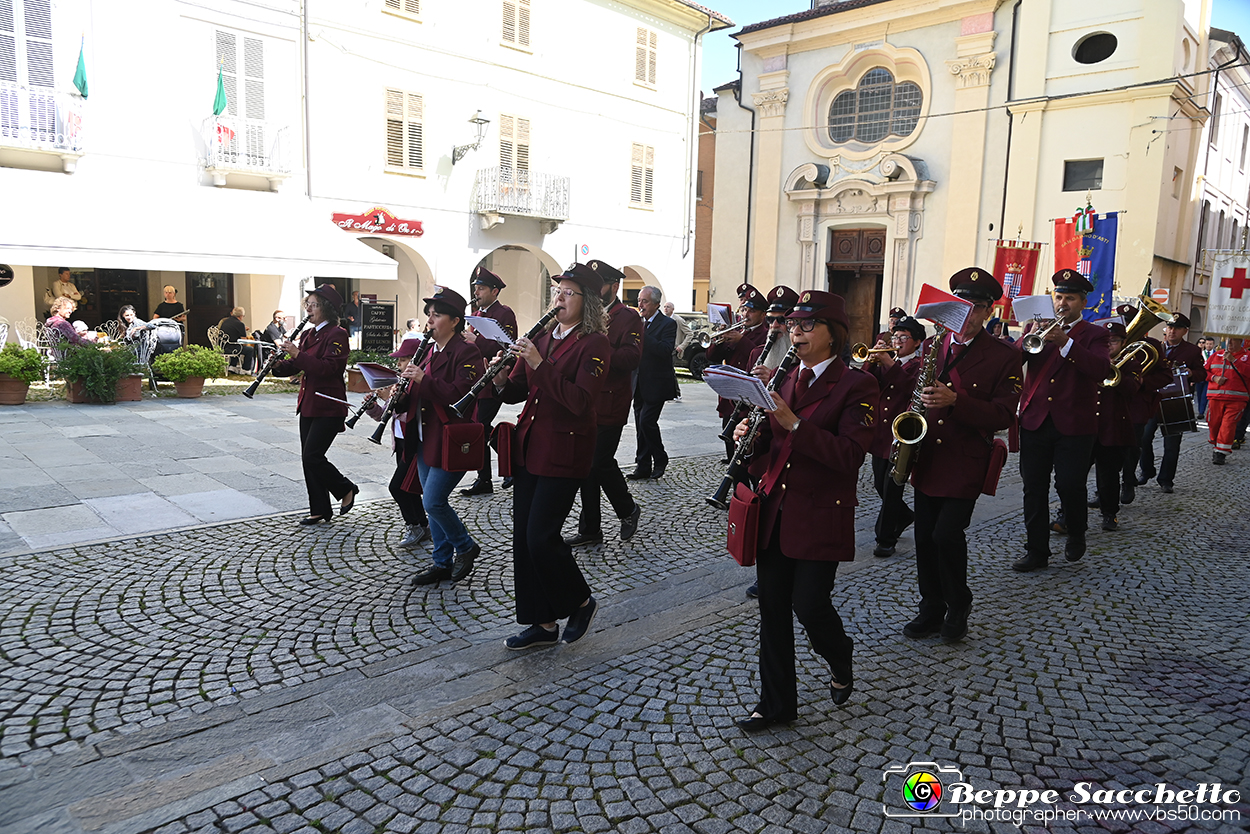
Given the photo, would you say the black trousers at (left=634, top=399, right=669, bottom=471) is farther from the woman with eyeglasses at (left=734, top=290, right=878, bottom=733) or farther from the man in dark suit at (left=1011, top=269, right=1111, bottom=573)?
the woman with eyeglasses at (left=734, top=290, right=878, bottom=733)

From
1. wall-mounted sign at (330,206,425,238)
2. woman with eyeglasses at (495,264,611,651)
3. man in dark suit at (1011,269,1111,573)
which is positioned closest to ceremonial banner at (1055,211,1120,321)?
man in dark suit at (1011,269,1111,573)

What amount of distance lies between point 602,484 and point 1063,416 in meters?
3.49

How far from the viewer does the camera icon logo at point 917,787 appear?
319cm

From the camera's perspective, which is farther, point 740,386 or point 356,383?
point 356,383

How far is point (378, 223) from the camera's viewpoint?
19.4 metres

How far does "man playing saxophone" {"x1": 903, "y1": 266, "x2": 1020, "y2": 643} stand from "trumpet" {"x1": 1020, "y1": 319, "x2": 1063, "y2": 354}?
128cm

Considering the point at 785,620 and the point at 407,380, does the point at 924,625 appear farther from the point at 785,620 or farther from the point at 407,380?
the point at 407,380

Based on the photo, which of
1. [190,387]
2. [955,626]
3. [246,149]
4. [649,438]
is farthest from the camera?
[246,149]

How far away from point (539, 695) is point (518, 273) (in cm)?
2253

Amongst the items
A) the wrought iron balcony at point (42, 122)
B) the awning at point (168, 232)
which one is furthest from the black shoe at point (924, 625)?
the wrought iron balcony at point (42, 122)

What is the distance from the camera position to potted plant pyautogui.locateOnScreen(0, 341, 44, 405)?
11.6 metres

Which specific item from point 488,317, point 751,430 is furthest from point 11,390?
point 751,430

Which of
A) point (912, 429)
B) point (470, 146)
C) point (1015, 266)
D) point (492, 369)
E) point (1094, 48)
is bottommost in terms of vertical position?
point (912, 429)

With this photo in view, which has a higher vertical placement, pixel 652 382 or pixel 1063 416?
pixel 1063 416
